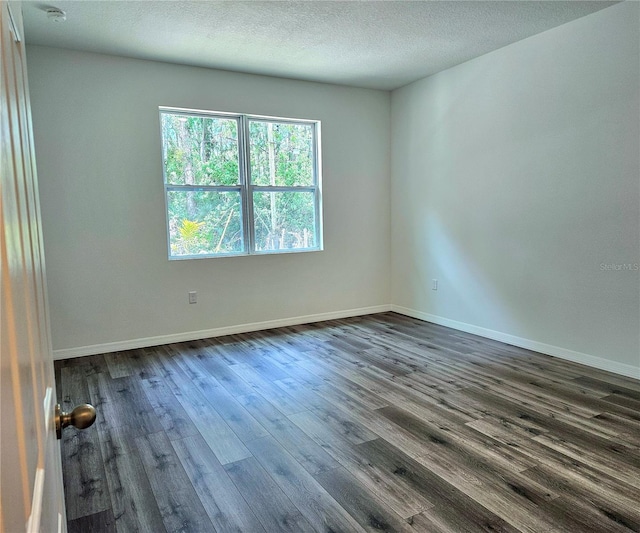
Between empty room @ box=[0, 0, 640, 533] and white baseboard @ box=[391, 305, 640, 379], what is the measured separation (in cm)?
2

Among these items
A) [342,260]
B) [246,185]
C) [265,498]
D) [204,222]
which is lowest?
[265,498]

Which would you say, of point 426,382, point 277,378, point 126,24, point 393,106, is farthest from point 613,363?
point 126,24

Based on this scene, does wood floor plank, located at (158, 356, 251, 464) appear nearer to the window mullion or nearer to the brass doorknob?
the brass doorknob

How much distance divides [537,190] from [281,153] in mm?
2620

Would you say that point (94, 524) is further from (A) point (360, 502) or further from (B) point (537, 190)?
(B) point (537, 190)

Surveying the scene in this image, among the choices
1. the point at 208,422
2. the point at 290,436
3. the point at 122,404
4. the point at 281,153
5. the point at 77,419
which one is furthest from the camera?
the point at 281,153

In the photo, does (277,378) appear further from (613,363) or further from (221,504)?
(613,363)

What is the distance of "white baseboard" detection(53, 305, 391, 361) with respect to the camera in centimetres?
404

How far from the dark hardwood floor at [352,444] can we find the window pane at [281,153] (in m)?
2.03

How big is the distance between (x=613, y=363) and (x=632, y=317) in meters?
0.40

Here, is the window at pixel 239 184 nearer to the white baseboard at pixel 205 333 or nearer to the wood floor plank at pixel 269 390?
the white baseboard at pixel 205 333

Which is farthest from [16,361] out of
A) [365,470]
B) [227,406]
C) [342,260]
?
[342,260]

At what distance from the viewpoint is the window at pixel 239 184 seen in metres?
4.43

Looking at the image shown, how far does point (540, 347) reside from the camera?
394 centimetres
